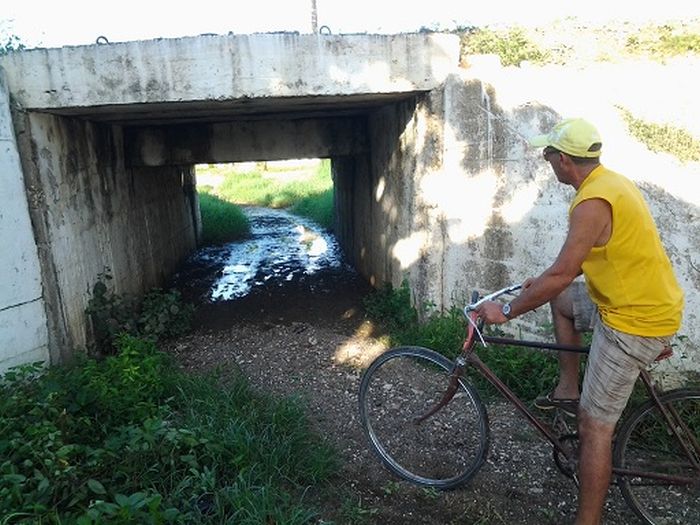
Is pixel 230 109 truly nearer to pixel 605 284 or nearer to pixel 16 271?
pixel 16 271

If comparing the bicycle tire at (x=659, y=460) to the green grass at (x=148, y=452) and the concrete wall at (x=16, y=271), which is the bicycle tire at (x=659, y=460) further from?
the concrete wall at (x=16, y=271)

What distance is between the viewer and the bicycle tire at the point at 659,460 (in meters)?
2.80

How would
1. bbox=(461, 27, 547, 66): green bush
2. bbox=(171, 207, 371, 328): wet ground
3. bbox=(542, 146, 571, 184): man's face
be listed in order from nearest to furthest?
bbox=(542, 146, 571, 184): man's face < bbox=(461, 27, 547, 66): green bush < bbox=(171, 207, 371, 328): wet ground

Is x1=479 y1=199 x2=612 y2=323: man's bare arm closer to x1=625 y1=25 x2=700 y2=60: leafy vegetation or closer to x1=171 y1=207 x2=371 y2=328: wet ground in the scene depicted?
x1=625 y1=25 x2=700 y2=60: leafy vegetation

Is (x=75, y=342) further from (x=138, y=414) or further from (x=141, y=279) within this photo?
(x=141, y=279)

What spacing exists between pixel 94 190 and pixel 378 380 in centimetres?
383

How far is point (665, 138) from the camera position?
13.4 feet

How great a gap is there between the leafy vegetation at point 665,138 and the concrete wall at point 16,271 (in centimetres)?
499

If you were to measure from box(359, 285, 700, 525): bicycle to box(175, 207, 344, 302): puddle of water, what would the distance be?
16.3ft

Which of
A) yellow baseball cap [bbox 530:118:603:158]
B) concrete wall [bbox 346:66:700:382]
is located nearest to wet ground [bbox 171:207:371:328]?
concrete wall [bbox 346:66:700:382]

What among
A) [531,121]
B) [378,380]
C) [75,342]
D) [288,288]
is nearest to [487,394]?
[378,380]

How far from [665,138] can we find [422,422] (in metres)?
2.87

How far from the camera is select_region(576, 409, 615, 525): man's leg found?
2576mm

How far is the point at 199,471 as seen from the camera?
124 inches
